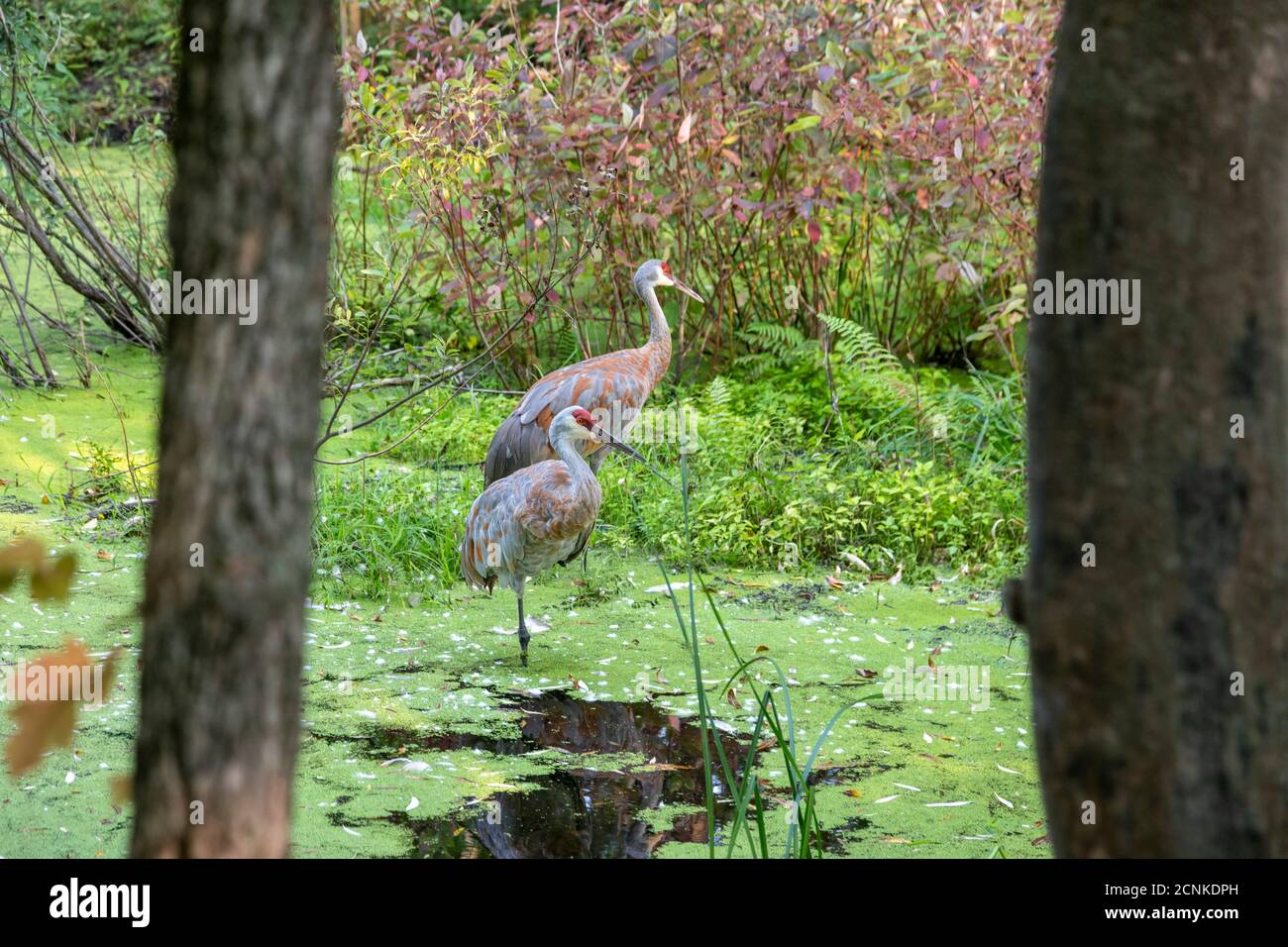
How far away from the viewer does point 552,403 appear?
653 cm

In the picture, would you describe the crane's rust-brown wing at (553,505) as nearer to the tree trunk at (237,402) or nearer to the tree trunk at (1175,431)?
the tree trunk at (1175,431)

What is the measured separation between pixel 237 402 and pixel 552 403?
519cm

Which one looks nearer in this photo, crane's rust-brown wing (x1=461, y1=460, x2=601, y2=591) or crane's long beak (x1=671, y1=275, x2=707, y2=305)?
crane's rust-brown wing (x1=461, y1=460, x2=601, y2=591)

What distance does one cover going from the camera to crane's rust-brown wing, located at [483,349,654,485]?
647cm

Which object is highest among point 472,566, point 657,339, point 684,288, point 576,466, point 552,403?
point 684,288

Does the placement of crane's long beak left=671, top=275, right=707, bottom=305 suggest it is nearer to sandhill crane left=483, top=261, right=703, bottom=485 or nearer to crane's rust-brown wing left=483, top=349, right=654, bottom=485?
sandhill crane left=483, top=261, right=703, bottom=485

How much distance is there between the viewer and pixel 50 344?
9047mm

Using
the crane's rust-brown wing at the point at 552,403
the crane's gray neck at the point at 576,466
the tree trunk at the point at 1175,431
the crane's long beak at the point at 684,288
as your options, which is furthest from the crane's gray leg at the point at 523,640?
the tree trunk at the point at 1175,431

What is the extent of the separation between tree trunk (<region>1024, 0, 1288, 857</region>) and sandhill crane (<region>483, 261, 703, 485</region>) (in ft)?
14.9

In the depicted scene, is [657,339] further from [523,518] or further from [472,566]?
[523,518]

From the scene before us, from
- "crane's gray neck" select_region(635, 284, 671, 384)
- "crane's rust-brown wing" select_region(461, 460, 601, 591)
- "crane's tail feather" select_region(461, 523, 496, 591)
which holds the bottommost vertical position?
"crane's tail feather" select_region(461, 523, 496, 591)

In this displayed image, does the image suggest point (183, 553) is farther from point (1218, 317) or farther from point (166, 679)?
point (1218, 317)

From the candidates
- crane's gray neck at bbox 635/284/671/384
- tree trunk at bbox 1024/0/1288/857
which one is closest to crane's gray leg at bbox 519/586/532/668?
crane's gray neck at bbox 635/284/671/384

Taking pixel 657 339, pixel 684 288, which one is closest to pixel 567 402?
pixel 657 339
